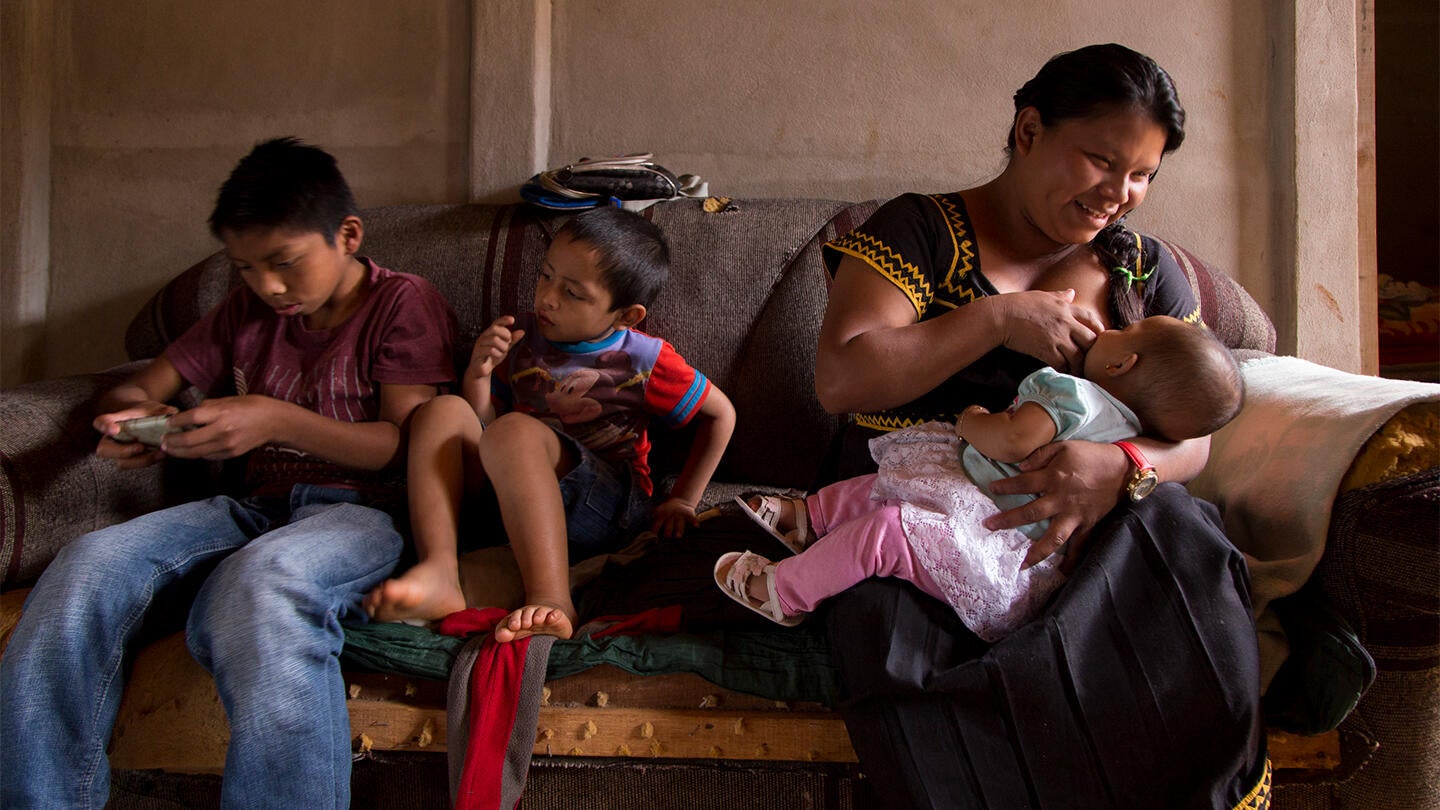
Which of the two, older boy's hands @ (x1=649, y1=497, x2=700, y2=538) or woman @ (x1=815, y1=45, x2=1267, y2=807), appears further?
older boy's hands @ (x1=649, y1=497, x2=700, y2=538)

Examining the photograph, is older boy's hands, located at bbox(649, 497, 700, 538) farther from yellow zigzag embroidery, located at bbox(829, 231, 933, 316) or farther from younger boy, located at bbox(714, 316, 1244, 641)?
yellow zigzag embroidery, located at bbox(829, 231, 933, 316)

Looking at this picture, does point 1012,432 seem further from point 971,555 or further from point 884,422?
point 884,422

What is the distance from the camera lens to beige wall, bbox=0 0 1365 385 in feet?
7.91

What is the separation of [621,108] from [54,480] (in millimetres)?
1618

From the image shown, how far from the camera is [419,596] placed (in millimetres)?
1351

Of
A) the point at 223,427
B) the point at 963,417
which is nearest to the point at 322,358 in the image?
the point at 223,427

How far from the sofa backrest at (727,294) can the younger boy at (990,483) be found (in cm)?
64

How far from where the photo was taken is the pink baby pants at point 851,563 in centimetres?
123

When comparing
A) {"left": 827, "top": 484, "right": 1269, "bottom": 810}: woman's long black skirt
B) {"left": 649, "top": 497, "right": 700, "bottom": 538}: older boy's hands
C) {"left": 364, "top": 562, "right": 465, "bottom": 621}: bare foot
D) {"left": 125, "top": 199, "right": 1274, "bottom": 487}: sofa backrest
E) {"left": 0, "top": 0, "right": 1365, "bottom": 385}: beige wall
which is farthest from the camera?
{"left": 0, "top": 0, "right": 1365, "bottom": 385}: beige wall

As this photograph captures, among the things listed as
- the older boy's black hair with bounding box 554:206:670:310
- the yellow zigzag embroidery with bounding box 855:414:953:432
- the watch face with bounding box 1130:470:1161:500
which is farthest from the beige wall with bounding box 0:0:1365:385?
the watch face with bounding box 1130:470:1161:500

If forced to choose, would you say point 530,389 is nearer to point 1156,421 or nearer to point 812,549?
point 812,549

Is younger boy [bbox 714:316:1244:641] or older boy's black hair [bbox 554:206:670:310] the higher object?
older boy's black hair [bbox 554:206:670:310]

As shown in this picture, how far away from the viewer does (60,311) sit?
2.64 m

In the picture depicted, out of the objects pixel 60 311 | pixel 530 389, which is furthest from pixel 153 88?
pixel 530 389
